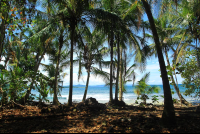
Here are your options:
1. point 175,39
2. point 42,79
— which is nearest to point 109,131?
point 42,79

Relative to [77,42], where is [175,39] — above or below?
above

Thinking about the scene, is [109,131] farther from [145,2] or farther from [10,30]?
[10,30]

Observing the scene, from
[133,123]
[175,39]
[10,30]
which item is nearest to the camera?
[133,123]

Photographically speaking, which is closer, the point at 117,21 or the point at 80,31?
the point at 117,21

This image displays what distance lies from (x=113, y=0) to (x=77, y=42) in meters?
3.47

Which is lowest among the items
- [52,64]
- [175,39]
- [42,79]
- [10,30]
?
[42,79]

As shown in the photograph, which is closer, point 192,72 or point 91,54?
point 192,72

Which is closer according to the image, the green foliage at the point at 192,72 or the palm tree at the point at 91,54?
the green foliage at the point at 192,72

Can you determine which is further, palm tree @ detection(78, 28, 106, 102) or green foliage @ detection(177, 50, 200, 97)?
palm tree @ detection(78, 28, 106, 102)

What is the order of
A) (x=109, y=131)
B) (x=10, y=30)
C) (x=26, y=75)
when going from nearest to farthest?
(x=109, y=131) → (x=10, y=30) → (x=26, y=75)

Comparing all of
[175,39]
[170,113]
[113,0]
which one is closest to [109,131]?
[170,113]

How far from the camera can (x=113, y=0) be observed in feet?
28.8

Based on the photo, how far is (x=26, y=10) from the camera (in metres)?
5.75

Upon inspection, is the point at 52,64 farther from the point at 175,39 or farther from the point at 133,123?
the point at 175,39
